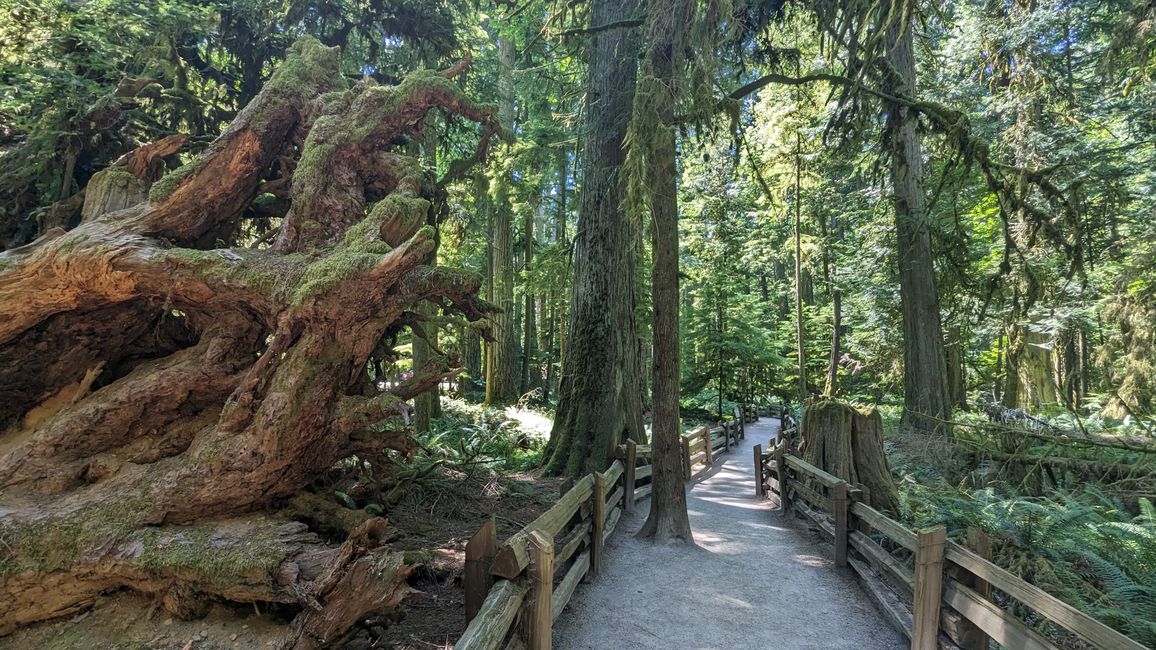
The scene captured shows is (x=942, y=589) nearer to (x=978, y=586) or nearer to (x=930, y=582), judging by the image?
(x=930, y=582)

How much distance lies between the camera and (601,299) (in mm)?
9016

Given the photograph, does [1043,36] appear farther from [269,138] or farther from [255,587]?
[255,587]

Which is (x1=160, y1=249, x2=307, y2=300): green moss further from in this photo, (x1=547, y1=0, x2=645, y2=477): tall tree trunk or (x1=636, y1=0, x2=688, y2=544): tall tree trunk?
(x1=547, y1=0, x2=645, y2=477): tall tree trunk

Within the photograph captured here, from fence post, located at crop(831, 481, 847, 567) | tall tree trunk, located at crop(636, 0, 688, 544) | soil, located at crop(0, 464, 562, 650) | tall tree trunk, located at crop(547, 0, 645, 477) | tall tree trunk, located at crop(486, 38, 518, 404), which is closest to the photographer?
soil, located at crop(0, 464, 562, 650)

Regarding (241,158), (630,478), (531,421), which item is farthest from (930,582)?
(531,421)

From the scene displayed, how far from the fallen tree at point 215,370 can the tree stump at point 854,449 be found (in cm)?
523

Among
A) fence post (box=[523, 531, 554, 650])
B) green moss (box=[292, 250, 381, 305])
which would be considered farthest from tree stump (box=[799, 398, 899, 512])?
green moss (box=[292, 250, 381, 305])

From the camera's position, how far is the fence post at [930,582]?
13.3 ft

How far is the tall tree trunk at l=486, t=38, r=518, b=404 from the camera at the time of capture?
53.6 feet

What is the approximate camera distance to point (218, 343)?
17.2 ft

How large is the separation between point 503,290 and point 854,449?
12.8 m

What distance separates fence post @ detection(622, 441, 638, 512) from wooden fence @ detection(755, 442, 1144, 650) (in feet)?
9.11

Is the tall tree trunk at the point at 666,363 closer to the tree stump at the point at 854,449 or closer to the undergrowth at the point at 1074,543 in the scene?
the tree stump at the point at 854,449

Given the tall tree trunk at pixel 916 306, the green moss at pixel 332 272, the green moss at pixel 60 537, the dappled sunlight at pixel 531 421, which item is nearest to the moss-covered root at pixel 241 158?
the green moss at pixel 332 272
